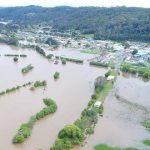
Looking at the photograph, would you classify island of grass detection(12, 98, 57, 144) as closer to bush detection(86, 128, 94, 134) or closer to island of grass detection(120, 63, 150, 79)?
bush detection(86, 128, 94, 134)

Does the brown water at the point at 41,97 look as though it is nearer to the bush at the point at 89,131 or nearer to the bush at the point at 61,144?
the bush at the point at 61,144

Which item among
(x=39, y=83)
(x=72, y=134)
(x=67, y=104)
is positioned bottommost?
(x=67, y=104)

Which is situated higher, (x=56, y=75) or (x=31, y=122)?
(x=31, y=122)

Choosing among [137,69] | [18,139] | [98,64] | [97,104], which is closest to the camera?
[18,139]

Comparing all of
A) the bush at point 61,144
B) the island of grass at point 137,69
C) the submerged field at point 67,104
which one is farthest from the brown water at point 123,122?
the island of grass at point 137,69

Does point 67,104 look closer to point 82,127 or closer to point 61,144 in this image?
point 82,127

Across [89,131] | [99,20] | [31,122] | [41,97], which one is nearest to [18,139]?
[31,122]

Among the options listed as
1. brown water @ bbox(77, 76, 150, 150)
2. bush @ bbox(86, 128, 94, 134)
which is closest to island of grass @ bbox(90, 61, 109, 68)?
brown water @ bbox(77, 76, 150, 150)
